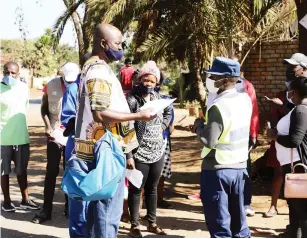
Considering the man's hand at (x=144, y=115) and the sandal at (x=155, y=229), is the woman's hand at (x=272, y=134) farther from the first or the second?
the sandal at (x=155, y=229)

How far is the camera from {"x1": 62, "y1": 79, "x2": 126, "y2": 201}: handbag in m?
3.08

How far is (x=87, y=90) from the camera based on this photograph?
10.2 feet

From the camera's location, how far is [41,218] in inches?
221

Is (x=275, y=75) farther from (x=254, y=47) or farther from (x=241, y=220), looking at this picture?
(x=241, y=220)

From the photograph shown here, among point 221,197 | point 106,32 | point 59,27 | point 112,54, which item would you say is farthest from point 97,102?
point 59,27

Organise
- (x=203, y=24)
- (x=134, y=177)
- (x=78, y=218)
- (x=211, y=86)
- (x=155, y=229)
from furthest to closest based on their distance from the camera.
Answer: (x=203, y=24), (x=155, y=229), (x=134, y=177), (x=211, y=86), (x=78, y=218)

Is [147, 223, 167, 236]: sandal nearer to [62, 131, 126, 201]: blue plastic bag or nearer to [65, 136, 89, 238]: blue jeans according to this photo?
[65, 136, 89, 238]: blue jeans

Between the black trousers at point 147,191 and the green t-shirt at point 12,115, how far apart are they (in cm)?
173

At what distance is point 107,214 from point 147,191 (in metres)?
1.93

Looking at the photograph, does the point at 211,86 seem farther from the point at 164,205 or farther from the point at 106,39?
the point at 164,205

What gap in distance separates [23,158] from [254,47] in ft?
19.8

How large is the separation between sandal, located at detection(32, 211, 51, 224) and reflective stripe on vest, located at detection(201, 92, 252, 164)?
2.43m

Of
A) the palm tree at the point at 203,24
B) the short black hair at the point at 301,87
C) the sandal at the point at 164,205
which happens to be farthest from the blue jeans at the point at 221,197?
the palm tree at the point at 203,24

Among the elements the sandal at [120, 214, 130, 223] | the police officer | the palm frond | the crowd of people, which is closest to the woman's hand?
the crowd of people
